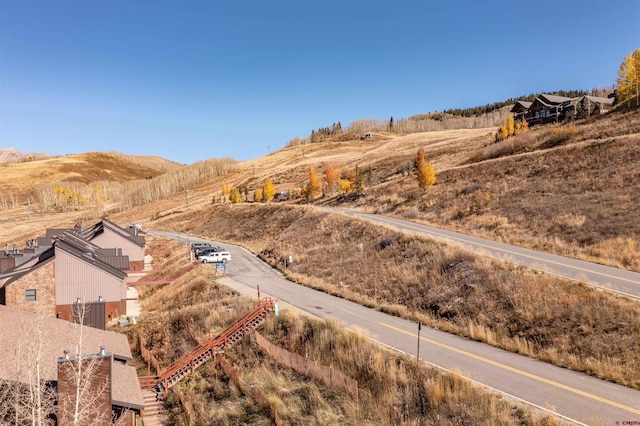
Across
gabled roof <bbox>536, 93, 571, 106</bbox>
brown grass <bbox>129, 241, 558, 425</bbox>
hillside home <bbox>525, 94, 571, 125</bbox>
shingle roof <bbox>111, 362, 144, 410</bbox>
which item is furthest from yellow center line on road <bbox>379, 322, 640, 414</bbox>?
gabled roof <bbox>536, 93, 571, 106</bbox>

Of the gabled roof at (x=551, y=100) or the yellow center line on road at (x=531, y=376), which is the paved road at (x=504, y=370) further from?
the gabled roof at (x=551, y=100)

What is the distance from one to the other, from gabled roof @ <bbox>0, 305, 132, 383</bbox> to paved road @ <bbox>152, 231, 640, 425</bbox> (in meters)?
10.7

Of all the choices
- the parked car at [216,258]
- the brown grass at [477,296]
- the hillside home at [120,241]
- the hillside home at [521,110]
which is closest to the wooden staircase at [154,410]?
the brown grass at [477,296]

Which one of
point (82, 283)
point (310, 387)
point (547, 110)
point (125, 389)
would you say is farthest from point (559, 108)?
point (125, 389)

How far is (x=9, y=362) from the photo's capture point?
15.4m

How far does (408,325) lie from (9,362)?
17.8m

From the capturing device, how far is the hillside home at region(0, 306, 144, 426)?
1297 centimetres

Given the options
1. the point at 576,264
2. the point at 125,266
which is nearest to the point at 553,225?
the point at 576,264

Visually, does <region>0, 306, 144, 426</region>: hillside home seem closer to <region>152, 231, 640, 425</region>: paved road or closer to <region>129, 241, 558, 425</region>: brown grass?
<region>129, 241, 558, 425</region>: brown grass

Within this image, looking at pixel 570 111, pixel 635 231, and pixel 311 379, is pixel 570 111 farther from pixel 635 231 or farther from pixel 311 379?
pixel 311 379

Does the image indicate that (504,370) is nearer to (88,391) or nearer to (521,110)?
(88,391)

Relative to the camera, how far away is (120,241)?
163ft

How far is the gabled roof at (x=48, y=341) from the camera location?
15250 millimetres

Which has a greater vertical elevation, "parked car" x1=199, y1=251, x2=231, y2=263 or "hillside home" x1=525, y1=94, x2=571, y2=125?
"hillside home" x1=525, y1=94, x2=571, y2=125
